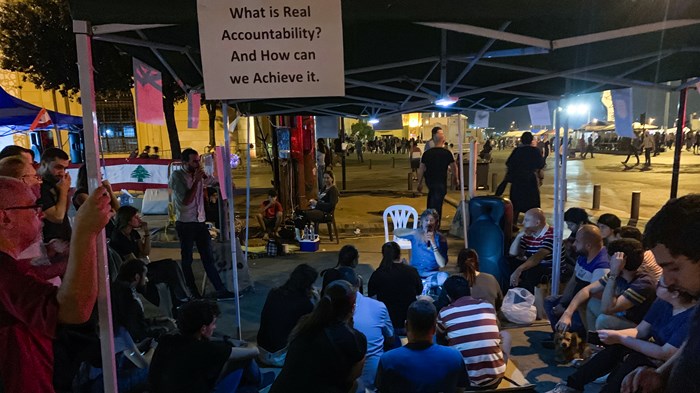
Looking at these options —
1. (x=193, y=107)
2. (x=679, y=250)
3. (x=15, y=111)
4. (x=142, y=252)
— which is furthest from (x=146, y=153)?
(x=679, y=250)

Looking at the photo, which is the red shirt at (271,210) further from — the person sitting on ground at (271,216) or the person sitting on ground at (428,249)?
the person sitting on ground at (428,249)

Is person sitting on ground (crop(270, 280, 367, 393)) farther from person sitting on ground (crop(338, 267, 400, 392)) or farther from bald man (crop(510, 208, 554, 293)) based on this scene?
bald man (crop(510, 208, 554, 293))

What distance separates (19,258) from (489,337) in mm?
2738

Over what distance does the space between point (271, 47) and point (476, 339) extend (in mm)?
2328

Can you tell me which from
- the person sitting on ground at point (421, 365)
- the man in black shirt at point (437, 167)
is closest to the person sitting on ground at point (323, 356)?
the person sitting on ground at point (421, 365)

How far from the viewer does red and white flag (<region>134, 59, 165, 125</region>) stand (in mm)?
2896

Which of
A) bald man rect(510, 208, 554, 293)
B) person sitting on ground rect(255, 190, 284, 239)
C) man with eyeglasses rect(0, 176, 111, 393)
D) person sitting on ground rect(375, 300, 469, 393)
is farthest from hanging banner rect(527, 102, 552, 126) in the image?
man with eyeglasses rect(0, 176, 111, 393)

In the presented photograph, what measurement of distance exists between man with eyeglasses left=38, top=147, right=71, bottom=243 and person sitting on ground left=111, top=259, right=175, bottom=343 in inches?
22.2

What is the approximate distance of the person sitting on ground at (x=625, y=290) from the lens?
330cm

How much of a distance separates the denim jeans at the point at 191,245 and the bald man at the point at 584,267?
13.2 ft

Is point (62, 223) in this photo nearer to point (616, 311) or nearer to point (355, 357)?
point (355, 357)

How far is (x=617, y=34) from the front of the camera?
9.63 feet

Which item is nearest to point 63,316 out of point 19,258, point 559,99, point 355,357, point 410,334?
point 19,258

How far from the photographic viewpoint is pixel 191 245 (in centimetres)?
559
